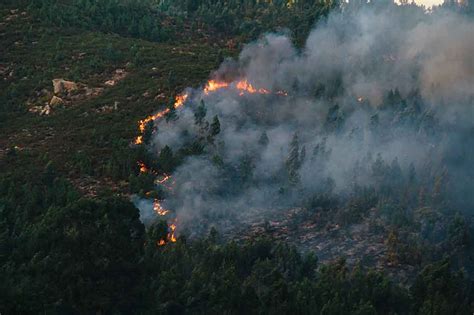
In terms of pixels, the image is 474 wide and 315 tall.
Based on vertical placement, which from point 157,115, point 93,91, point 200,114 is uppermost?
point 200,114

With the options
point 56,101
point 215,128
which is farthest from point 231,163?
point 56,101

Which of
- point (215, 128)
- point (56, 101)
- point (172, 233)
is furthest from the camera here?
point (56, 101)

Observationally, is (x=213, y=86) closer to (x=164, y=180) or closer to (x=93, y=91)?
(x=93, y=91)

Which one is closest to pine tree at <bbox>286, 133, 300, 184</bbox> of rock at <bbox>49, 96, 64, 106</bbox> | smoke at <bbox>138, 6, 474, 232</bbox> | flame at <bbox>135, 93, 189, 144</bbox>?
smoke at <bbox>138, 6, 474, 232</bbox>

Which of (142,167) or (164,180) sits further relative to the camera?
(142,167)

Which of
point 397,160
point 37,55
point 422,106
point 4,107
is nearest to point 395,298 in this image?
point 397,160

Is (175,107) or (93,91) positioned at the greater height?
(175,107)

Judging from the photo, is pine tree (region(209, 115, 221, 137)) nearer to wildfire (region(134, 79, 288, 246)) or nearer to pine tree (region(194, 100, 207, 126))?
pine tree (region(194, 100, 207, 126))

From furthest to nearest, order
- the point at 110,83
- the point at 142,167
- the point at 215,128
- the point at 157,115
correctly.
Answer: the point at 110,83 → the point at 157,115 → the point at 215,128 → the point at 142,167
